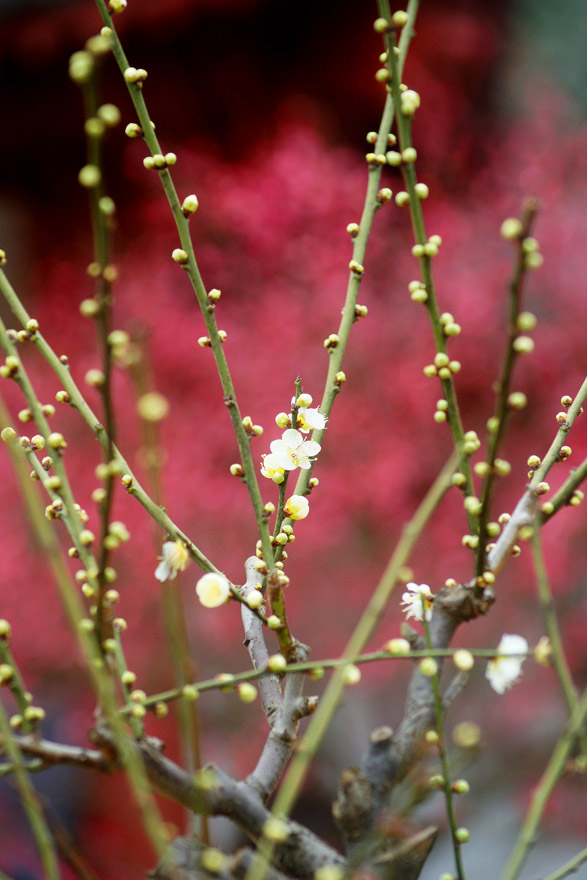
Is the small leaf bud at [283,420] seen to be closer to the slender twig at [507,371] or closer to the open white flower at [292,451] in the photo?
the open white flower at [292,451]

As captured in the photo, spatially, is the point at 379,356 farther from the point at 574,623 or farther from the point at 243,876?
the point at 243,876

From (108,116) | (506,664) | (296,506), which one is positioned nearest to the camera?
(108,116)

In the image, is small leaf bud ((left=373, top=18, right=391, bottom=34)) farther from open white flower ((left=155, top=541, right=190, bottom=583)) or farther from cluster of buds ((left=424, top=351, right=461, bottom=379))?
open white flower ((left=155, top=541, right=190, bottom=583))

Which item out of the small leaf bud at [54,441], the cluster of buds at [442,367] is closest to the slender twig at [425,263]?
the cluster of buds at [442,367]

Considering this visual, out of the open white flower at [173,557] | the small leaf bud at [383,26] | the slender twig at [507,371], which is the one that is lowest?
the open white flower at [173,557]

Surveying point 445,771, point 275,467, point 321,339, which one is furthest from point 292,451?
point 321,339

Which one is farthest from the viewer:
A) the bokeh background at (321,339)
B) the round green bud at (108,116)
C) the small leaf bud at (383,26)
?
the bokeh background at (321,339)

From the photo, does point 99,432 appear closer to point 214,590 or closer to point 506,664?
point 214,590

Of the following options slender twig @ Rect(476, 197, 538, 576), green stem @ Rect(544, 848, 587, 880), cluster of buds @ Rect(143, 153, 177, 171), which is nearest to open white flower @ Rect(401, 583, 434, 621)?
slender twig @ Rect(476, 197, 538, 576)

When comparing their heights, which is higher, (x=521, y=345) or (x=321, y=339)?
(x=321, y=339)
